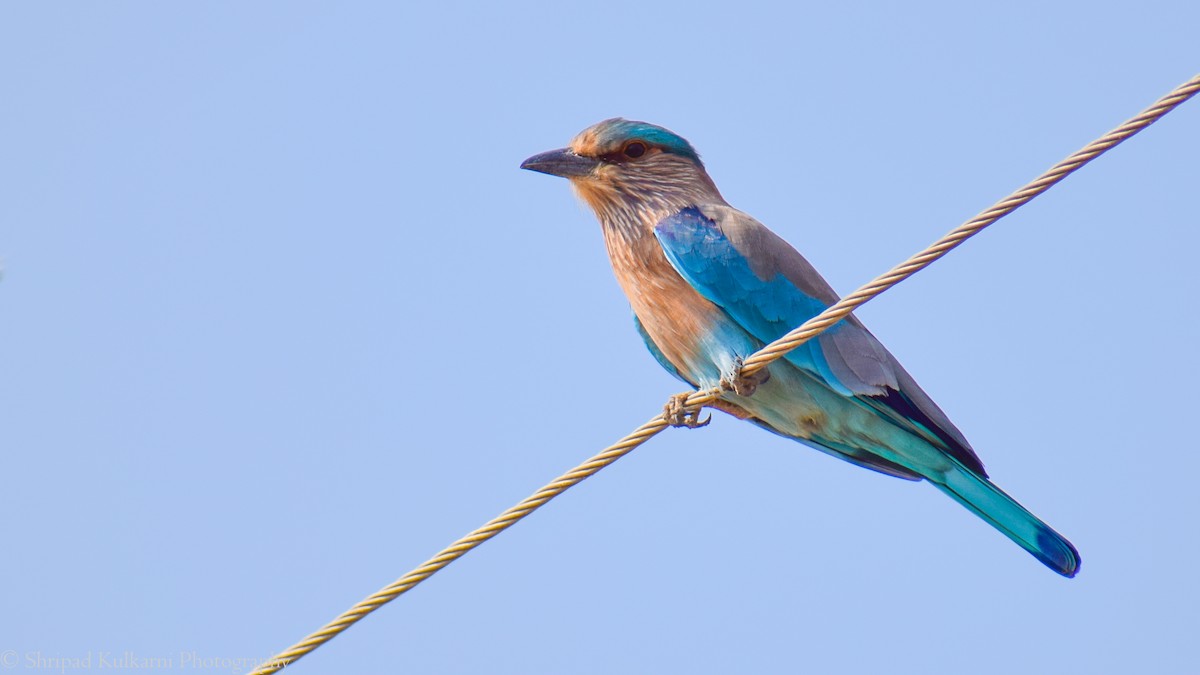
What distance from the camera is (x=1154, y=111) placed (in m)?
2.94

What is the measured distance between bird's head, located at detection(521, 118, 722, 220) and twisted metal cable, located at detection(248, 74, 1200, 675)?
6.34 ft

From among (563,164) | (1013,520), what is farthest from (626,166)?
(1013,520)

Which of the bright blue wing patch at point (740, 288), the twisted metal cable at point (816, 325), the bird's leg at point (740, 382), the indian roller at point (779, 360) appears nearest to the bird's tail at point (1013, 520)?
the indian roller at point (779, 360)

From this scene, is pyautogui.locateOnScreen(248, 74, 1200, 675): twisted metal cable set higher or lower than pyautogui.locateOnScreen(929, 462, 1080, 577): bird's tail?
higher

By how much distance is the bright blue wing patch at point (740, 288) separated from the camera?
181 inches

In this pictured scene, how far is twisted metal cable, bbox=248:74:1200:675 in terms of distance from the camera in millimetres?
2988

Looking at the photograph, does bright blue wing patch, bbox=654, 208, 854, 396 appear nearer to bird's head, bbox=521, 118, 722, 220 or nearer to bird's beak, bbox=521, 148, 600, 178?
bird's head, bbox=521, 118, 722, 220

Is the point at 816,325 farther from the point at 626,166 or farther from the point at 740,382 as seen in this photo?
the point at 626,166

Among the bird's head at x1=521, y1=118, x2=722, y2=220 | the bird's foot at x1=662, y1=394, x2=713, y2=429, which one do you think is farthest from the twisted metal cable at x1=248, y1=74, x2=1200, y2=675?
the bird's head at x1=521, y1=118, x2=722, y2=220

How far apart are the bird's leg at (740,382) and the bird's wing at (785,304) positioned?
0.14m

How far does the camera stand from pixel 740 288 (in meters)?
4.75

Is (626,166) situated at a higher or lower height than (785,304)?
higher

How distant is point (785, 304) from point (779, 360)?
294 mm

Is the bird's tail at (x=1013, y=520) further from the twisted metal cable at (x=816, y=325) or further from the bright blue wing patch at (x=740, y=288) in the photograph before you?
the twisted metal cable at (x=816, y=325)
